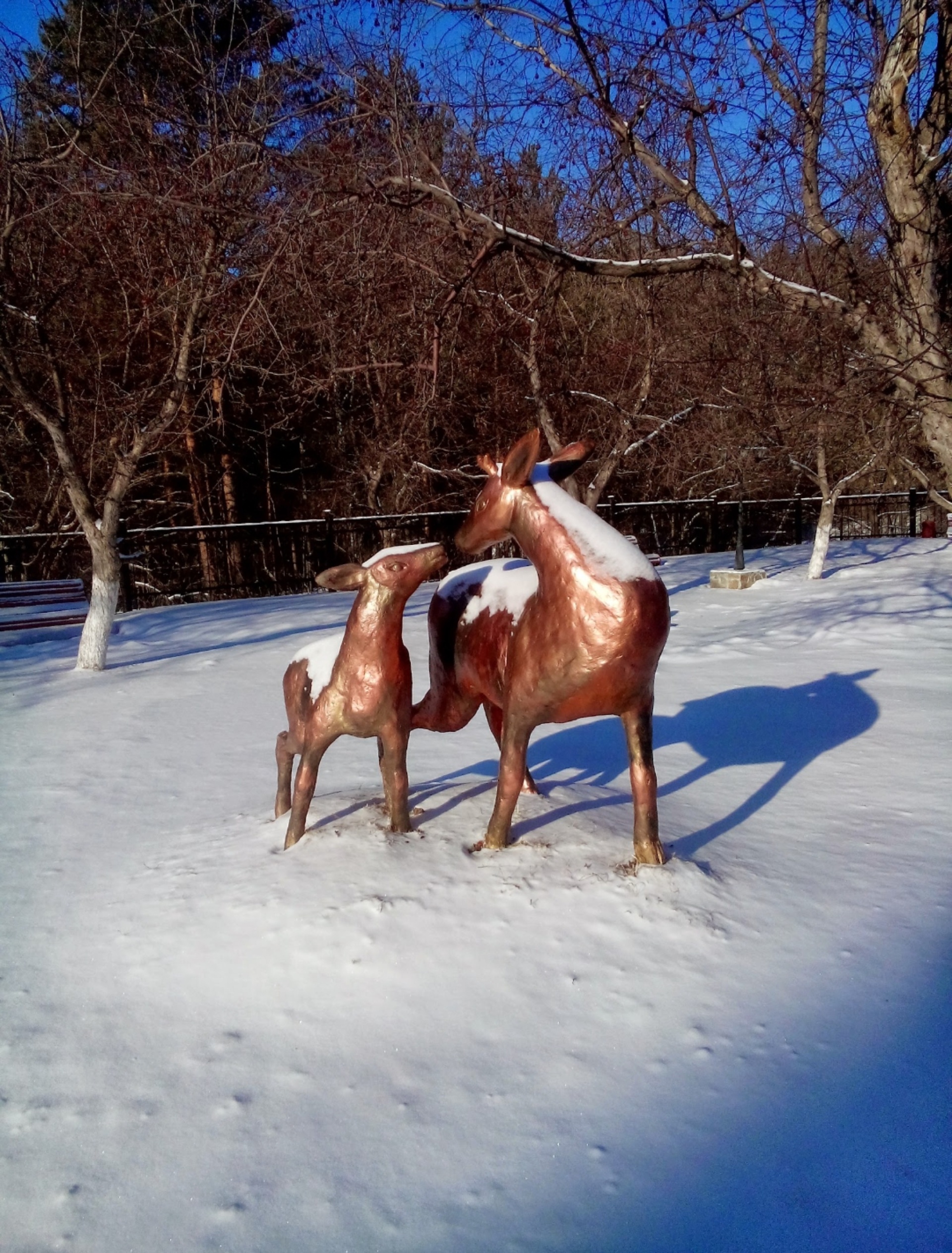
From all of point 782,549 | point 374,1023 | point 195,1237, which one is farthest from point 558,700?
point 782,549

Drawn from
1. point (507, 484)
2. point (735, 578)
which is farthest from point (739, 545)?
point (507, 484)

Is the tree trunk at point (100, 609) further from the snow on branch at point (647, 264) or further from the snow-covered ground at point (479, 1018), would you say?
the snow on branch at point (647, 264)

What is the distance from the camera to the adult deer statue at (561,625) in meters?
3.36

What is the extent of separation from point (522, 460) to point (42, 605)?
10102 millimetres

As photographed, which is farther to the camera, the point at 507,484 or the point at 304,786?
the point at 304,786

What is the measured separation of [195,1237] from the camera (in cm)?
207

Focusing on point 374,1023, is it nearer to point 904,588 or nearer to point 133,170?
point 133,170

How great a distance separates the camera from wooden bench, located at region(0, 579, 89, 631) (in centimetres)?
1111

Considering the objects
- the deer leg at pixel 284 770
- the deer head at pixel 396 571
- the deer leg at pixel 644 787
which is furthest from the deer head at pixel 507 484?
the deer leg at pixel 284 770

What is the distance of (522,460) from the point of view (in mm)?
3545

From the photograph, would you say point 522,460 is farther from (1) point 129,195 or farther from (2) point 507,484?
(1) point 129,195

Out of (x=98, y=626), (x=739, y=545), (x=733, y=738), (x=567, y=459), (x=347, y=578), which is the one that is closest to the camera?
(x=567, y=459)

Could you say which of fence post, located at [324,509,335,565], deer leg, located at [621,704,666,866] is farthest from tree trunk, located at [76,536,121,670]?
fence post, located at [324,509,335,565]

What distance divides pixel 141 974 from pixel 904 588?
38.5 feet
